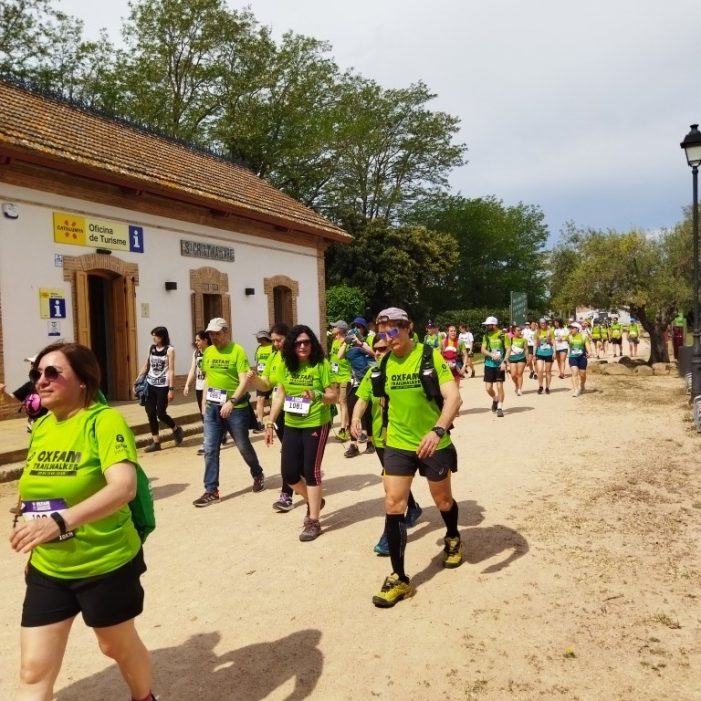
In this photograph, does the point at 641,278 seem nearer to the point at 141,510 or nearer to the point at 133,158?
the point at 133,158

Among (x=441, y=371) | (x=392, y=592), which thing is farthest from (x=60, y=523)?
(x=441, y=371)

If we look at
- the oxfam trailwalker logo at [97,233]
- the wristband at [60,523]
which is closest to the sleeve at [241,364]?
the wristband at [60,523]

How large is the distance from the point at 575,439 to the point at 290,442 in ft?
17.2

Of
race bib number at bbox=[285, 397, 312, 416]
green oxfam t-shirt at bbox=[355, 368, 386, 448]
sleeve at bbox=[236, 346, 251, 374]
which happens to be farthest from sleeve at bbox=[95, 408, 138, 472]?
sleeve at bbox=[236, 346, 251, 374]

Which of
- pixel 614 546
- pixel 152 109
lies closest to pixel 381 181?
pixel 152 109

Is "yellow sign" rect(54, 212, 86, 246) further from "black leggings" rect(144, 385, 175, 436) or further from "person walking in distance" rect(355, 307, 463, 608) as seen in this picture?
"person walking in distance" rect(355, 307, 463, 608)

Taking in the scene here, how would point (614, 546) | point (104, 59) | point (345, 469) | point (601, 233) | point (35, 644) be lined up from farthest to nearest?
point (104, 59)
point (601, 233)
point (345, 469)
point (614, 546)
point (35, 644)

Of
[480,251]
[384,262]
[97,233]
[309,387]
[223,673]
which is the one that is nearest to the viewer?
[223,673]

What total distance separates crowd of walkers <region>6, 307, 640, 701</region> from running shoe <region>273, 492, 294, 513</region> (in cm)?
1

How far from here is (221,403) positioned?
21.2 ft

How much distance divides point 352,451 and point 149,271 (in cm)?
748

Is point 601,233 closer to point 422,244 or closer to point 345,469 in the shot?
point 422,244

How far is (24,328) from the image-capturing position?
11.0m

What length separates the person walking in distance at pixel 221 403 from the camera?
250 inches
